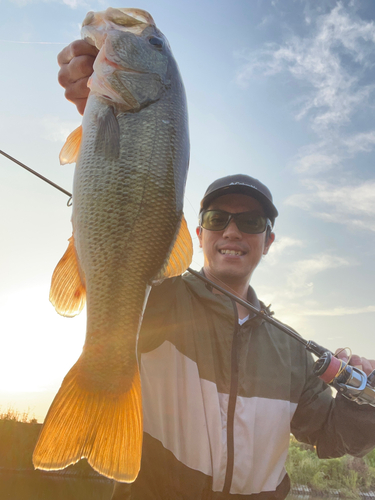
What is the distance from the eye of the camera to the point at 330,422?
338cm

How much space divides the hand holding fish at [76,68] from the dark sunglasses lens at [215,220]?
175 cm

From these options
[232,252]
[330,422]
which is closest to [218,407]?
[330,422]

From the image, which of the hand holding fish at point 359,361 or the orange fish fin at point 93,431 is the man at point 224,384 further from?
the orange fish fin at point 93,431

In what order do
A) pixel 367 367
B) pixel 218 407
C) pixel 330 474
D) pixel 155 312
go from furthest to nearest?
pixel 330 474, pixel 367 367, pixel 218 407, pixel 155 312

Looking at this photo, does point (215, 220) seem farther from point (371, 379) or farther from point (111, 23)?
point (111, 23)

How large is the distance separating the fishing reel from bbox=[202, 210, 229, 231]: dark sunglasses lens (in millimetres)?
1421

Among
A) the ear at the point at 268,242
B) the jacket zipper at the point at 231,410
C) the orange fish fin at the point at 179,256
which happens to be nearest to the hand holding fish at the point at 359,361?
the jacket zipper at the point at 231,410

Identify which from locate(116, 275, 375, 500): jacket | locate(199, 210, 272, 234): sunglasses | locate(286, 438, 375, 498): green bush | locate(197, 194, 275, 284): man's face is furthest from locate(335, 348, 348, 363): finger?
locate(286, 438, 375, 498): green bush

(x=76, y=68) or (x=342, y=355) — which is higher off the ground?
(x=76, y=68)

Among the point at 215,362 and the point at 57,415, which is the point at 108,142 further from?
the point at 215,362

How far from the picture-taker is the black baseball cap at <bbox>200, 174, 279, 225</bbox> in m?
3.56

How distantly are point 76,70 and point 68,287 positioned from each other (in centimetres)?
112

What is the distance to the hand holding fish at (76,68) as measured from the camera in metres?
1.94

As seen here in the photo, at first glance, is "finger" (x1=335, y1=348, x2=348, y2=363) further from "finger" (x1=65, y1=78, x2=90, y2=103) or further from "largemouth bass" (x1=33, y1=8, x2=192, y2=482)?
"finger" (x1=65, y1=78, x2=90, y2=103)
